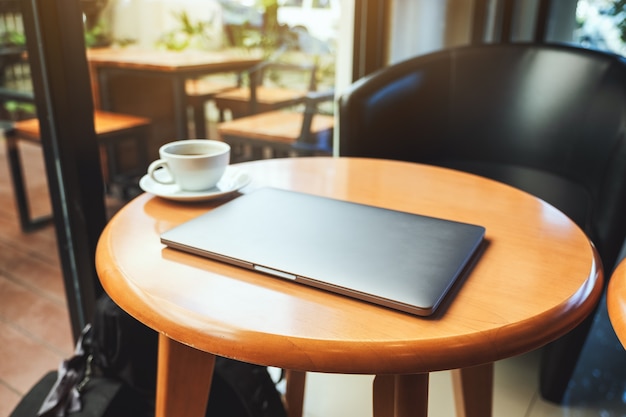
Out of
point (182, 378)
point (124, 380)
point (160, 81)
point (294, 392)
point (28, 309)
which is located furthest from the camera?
point (160, 81)

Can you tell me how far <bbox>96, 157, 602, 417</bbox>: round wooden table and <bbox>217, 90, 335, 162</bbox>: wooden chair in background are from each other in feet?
3.33

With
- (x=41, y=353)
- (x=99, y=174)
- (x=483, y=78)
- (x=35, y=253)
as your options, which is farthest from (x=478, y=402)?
(x=35, y=253)

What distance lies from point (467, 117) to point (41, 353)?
1.34 metres

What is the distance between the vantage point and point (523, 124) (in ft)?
4.74

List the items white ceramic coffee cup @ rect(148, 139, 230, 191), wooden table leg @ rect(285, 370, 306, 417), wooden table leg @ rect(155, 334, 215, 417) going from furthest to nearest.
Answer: wooden table leg @ rect(285, 370, 306, 417) → white ceramic coffee cup @ rect(148, 139, 230, 191) → wooden table leg @ rect(155, 334, 215, 417)

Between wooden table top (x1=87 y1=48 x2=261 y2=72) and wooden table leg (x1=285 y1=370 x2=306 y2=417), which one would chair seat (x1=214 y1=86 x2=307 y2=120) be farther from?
wooden table leg (x1=285 y1=370 x2=306 y2=417)

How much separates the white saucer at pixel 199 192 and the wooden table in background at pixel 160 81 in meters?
0.82

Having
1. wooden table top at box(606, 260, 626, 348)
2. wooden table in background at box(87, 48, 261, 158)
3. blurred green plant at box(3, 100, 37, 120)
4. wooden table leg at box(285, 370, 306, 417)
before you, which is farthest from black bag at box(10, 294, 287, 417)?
blurred green plant at box(3, 100, 37, 120)

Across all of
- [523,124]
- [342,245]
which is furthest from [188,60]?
[342,245]

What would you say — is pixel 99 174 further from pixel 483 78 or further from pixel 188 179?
pixel 483 78

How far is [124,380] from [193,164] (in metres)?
0.42

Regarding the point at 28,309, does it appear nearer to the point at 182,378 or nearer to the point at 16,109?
the point at 16,109

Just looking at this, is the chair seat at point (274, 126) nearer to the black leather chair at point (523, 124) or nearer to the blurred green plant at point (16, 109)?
the black leather chair at point (523, 124)

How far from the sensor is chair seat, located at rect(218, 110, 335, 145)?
5.90ft
